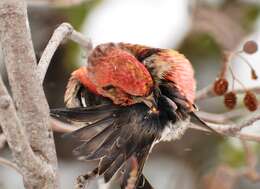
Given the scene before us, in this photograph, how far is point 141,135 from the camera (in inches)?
66.3

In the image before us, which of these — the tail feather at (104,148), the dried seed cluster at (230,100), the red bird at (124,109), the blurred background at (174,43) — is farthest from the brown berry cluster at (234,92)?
the blurred background at (174,43)

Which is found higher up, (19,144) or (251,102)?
(19,144)

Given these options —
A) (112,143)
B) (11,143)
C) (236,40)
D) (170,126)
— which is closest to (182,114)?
(170,126)

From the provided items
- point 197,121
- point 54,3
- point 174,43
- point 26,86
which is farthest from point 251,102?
point 174,43

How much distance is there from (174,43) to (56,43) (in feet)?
5.57

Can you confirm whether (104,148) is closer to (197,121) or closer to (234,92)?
(197,121)

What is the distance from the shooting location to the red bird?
1.59 metres

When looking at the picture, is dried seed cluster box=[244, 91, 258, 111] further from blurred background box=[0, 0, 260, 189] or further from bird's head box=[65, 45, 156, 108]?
blurred background box=[0, 0, 260, 189]

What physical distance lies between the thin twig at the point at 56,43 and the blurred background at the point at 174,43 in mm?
920

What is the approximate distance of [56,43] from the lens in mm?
1690

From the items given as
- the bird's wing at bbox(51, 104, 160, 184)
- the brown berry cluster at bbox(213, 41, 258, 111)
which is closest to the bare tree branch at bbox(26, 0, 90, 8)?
the brown berry cluster at bbox(213, 41, 258, 111)

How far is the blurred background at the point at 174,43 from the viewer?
3074 millimetres

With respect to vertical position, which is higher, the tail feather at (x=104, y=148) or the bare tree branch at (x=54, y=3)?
the tail feather at (x=104, y=148)

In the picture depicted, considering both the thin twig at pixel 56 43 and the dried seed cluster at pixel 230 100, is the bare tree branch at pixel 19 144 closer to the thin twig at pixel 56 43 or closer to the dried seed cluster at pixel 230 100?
the thin twig at pixel 56 43
